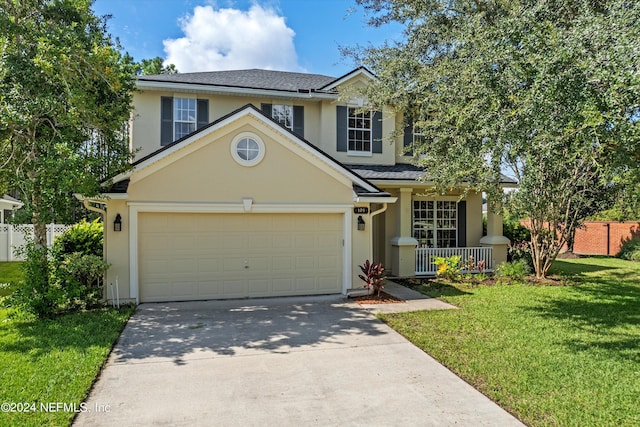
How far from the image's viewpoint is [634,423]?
169 inches

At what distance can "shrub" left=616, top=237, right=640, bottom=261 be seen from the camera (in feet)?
62.8

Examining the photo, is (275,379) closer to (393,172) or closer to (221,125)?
(221,125)

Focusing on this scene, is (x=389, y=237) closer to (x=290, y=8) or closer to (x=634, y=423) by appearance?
(x=290, y=8)

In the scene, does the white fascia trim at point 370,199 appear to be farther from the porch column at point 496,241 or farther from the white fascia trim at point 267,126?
the porch column at point 496,241

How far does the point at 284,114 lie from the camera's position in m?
14.3

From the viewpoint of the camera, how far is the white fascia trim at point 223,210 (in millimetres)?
9266

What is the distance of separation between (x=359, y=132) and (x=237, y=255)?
6.92m

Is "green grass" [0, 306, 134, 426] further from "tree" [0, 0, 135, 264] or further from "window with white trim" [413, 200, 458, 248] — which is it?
"window with white trim" [413, 200, 458, 248]

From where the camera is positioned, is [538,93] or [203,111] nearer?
[538,93]

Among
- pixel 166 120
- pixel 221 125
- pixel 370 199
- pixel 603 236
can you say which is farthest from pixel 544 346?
pixel 603 236

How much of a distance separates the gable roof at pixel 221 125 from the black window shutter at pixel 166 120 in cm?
384

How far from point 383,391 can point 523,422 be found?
1577 mm

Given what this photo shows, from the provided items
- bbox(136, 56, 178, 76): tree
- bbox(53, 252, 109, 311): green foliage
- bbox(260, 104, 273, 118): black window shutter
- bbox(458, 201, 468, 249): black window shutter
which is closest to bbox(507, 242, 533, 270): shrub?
bbox(458, 201, 468, 249): black window shutter

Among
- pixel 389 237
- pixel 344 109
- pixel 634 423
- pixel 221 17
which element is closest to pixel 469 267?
pixel 389 237
